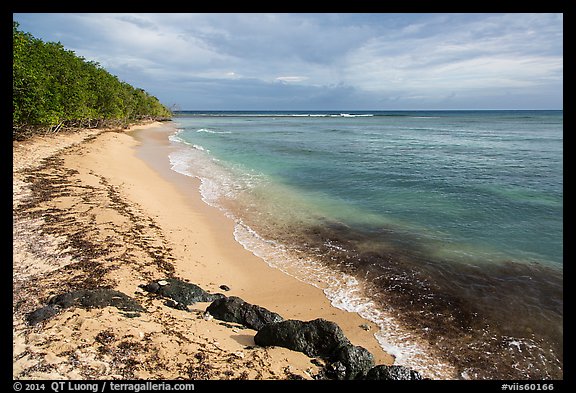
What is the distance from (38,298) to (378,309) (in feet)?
23.9

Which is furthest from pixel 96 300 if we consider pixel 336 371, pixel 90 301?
pixel 336 371

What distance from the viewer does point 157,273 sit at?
27.9 ft

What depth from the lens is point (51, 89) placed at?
1065 inches

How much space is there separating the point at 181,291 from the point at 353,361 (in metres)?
4.10

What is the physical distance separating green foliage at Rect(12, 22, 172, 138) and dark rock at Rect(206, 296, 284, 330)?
14.3m

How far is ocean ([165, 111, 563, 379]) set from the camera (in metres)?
6.88

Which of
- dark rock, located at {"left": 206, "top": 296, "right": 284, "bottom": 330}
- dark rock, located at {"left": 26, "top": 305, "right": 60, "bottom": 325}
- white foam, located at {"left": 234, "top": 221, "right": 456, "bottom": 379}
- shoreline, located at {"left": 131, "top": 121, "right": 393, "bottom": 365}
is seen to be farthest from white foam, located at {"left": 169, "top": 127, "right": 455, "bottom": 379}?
dark rock, located at {"left": 26, "top": 305, "right": 60, "bottom": 325}

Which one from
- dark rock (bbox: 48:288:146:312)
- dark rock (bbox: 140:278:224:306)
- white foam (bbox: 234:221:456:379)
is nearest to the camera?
white foam (bbox: 234:221:456:379)

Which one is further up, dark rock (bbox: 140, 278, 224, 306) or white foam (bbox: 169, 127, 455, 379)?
dark rock (bbox: 140, 278, 224, 306)

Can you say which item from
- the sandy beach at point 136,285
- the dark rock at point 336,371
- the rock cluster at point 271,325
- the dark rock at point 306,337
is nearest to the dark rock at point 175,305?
the rock cluster at point 271,325

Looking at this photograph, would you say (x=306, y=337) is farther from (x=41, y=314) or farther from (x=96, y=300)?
(x=41, y=314)

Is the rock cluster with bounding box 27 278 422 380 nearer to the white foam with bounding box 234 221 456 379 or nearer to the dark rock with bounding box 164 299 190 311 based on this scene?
the dark rock with bounding box 164 299 190 311

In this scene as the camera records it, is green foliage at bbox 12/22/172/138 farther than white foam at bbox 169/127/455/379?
Yes
